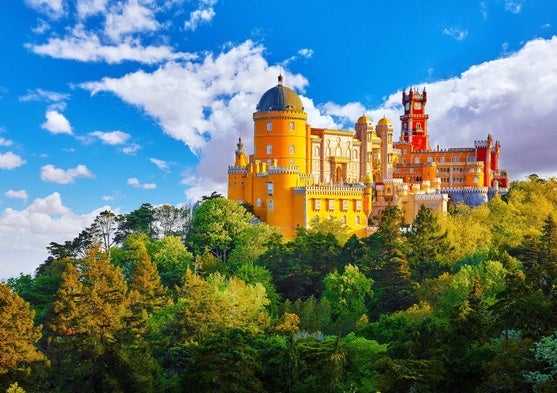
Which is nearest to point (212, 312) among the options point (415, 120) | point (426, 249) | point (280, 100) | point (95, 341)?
point (95, 341)

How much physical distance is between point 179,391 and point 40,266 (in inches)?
1527

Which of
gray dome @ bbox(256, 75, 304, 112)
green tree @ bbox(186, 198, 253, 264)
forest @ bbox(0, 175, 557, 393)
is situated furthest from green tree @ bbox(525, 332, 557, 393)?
gray dome @ bbox(256, 75, 304, 112)

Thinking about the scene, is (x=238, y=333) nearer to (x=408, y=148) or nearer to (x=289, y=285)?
(x=289, y=285)

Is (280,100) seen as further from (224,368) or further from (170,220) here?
(224,368)

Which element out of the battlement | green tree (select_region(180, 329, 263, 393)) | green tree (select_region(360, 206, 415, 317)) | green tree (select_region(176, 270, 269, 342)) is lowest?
green tree (select_region(180, 329, 263, 393))

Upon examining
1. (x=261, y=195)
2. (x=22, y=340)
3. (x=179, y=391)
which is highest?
(x=261, y=195)

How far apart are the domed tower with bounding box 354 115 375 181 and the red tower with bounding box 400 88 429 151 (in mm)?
18655

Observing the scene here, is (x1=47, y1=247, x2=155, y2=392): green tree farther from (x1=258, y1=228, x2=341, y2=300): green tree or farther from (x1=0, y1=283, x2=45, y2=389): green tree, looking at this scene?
(x1=258, y1=228, x2=341, y2=300): green tree

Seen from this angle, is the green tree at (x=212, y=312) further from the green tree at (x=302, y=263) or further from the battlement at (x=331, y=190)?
the battlement at (x=331, y=190)

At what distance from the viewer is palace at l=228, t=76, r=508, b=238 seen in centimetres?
7600

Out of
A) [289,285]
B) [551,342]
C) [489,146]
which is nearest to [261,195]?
[289,285]

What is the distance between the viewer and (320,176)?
3327 inches

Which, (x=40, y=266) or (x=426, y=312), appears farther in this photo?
(x=40, y=266)

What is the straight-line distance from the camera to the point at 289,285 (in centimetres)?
6197
